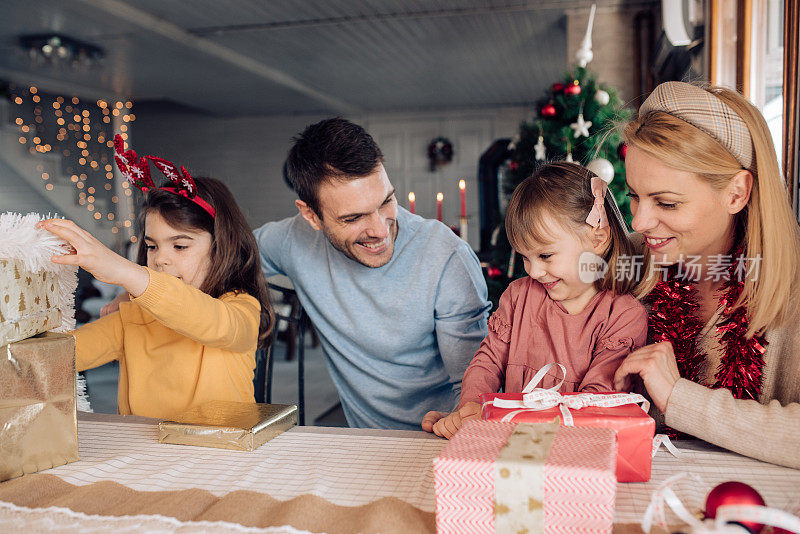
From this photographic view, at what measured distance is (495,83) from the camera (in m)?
7.33

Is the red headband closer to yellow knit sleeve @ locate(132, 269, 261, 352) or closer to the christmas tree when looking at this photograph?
yellow knit sleeve @ locate(132, 269, 261, 352)

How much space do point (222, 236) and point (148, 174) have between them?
0.24 metres

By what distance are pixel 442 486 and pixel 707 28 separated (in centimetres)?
282

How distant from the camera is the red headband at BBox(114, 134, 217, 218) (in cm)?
149

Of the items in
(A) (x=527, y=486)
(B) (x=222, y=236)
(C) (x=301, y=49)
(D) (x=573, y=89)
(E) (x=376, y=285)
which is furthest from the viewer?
(C) (x=301, y=49)

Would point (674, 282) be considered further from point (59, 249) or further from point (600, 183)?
point (59, 249)

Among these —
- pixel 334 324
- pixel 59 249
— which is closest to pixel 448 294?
pixel 334 324

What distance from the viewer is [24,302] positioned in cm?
98

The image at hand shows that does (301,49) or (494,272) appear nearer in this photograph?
(494,272)

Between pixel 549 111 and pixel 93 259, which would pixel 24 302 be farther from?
pixel 549 111

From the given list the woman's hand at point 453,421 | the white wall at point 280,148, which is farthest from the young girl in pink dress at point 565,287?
the white wall at point 280,148

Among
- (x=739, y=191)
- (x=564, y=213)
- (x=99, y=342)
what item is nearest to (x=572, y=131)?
(x=564, y=213)

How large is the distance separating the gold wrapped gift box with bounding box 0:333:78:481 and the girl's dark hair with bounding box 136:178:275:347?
0.53 meters

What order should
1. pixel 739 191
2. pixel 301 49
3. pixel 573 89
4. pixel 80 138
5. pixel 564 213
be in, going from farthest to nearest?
pixel 80 138, pixel 301 49, pixel 573 89, pixel 564 213, pixel 739 191
